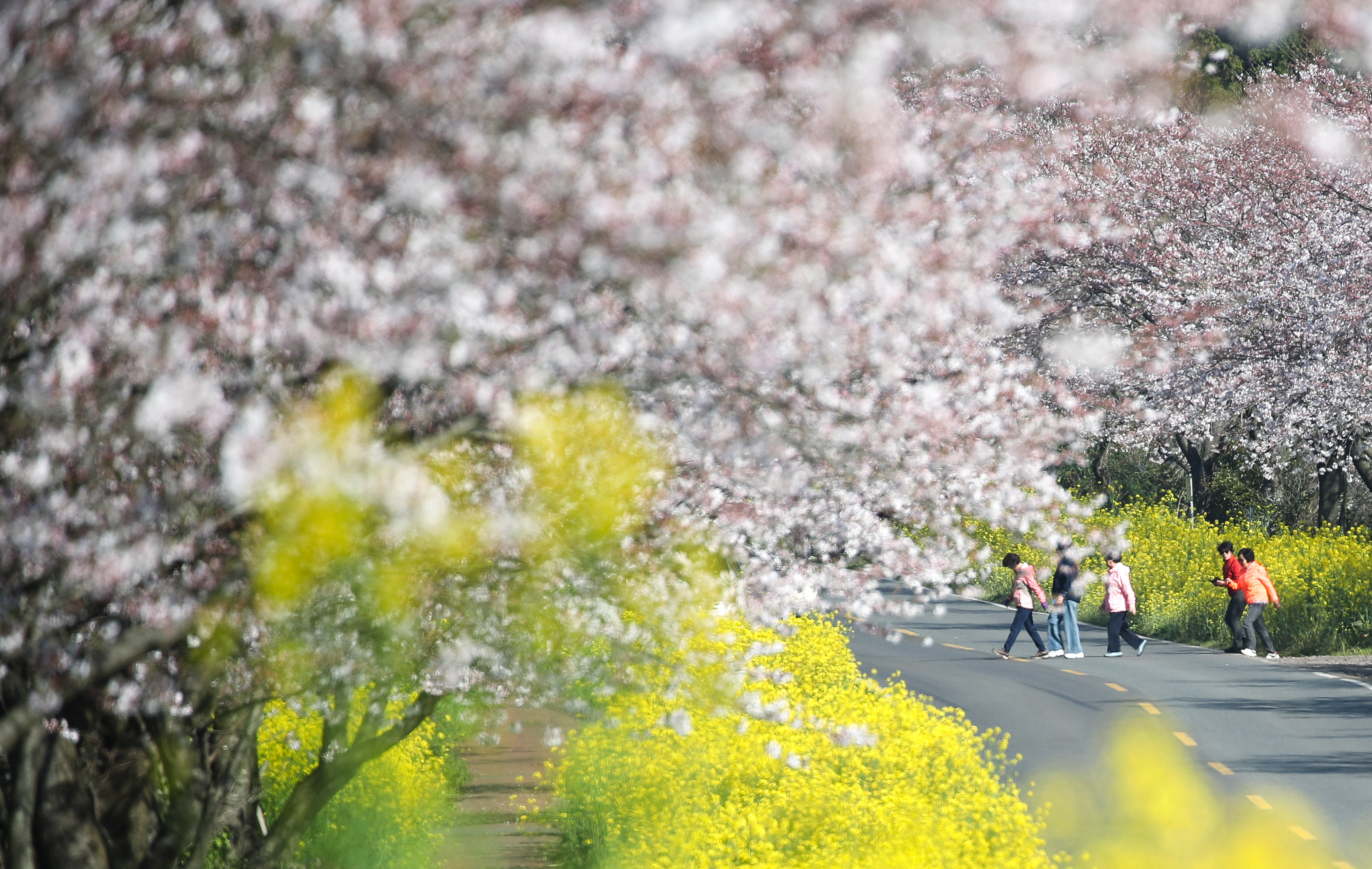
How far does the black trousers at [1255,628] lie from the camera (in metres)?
22.6

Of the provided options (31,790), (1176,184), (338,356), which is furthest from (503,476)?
(1176,184)

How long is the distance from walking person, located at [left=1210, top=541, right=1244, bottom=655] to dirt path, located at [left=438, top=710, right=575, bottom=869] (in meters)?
10.8

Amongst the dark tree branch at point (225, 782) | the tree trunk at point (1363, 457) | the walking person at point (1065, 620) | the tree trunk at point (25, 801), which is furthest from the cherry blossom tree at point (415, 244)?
the tree trunk at point (1363, 457)

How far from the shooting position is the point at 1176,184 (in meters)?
30.0

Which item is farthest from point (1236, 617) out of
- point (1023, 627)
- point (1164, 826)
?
point (1164, 826)

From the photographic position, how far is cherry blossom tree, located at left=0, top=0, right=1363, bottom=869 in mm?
3422

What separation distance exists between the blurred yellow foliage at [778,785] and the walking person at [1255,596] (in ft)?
42.4

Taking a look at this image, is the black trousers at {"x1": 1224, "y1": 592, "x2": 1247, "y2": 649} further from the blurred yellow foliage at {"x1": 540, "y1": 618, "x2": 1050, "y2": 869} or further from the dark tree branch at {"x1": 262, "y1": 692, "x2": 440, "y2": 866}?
the dark tree branch at {"x1": 262, "y1": 692, "x2": 440, "y2": 866}

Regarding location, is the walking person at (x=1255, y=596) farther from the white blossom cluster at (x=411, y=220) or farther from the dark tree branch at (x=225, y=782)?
→ the white blossom cluster at (x=411, y=220)

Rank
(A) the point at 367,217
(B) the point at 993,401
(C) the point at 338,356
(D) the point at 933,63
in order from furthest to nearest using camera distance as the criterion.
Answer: (B) the point at 993,401, (D) the point at 933,63, (C) the point at 338,356, (A) the point at 367,217

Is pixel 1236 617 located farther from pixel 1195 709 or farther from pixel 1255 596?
pixel 1195 709

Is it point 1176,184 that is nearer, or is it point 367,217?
point 367,217

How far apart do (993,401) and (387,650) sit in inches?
164

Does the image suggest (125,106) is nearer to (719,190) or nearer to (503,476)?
(719,190)
